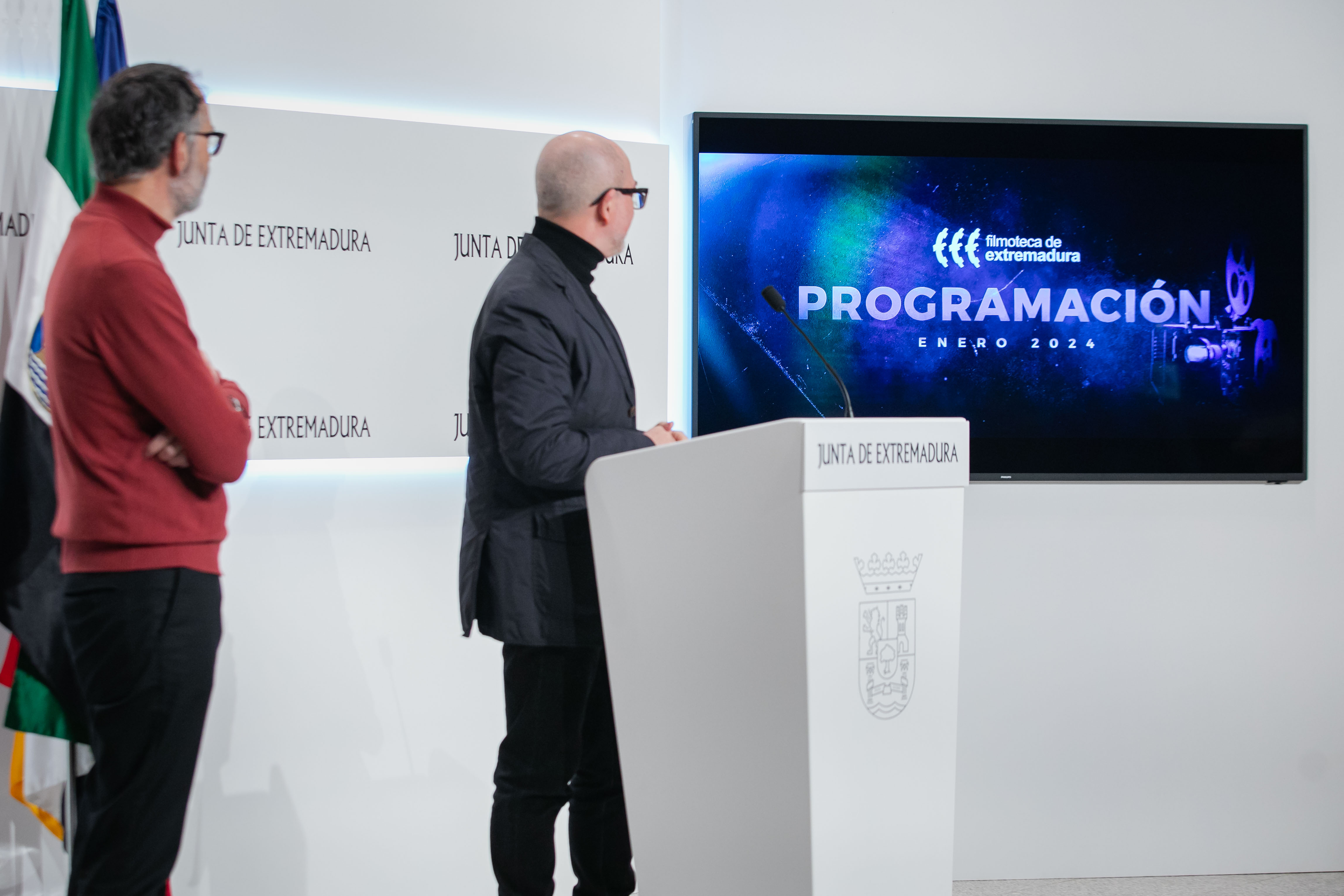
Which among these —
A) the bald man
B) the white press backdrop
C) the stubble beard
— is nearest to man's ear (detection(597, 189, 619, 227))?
the bald man

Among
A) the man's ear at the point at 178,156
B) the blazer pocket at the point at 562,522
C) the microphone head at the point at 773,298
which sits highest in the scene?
the man's ear at the point at 178,156

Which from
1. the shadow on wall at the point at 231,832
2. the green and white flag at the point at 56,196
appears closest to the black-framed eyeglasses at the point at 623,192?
the green and white flag at the point at 56,196

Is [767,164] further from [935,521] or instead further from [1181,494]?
[935,521]

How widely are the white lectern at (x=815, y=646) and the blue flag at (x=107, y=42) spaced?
68.7 inches

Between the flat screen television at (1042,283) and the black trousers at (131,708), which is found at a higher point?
the flat screen television at (1042,283)

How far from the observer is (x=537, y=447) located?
1.66 metres

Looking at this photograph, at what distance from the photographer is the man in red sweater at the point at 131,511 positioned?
154 cm

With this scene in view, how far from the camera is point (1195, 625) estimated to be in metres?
3.11

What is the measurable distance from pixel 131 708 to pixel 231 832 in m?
1.27

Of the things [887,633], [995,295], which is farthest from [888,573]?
[995,295]

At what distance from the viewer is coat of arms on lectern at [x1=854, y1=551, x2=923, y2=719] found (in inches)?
49.4

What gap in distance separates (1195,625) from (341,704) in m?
2.53

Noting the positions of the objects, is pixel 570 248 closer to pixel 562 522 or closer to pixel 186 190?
pixel 562 522

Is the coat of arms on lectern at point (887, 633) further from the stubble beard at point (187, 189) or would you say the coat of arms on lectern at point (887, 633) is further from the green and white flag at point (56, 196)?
the green and white flag at point (56, 196)
